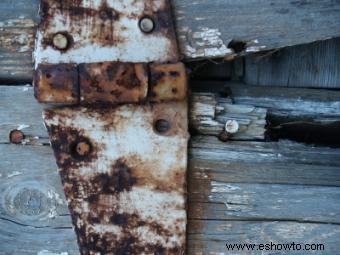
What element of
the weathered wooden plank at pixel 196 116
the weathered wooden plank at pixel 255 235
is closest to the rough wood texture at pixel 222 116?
the weathered wooden plank at pixel 196 116

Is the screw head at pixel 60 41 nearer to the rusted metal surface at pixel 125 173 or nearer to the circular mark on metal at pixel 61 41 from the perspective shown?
the circular mark on metal at pixel 61 41

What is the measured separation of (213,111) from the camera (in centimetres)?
125

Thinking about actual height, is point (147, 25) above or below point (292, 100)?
above

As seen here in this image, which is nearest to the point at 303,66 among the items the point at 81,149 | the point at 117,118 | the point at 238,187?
the point at 238,187

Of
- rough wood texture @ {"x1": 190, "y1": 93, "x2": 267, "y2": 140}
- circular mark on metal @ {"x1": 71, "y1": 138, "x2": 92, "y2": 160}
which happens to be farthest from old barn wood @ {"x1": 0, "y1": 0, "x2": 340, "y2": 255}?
circular mark on metal @ {"x1": 71, "y1": 138, "x2": 92, "y2": 160}

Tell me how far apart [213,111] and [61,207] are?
465mm

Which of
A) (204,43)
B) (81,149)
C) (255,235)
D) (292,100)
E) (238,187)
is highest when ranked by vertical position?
(204,43)

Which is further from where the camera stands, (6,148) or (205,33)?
(6,148)

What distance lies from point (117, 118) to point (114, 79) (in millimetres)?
111

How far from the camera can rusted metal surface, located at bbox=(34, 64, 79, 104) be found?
1158mm

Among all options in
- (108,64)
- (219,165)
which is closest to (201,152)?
(219,165)

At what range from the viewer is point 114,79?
45.6 inches

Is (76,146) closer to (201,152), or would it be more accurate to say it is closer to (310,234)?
(201,152)

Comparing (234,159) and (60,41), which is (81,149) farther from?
(234,159)
